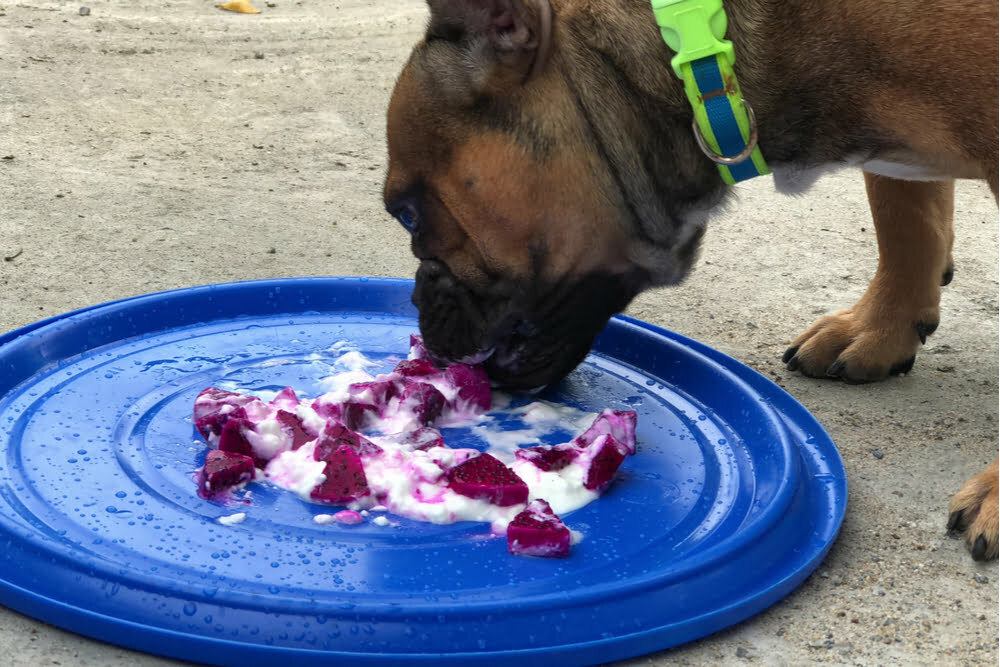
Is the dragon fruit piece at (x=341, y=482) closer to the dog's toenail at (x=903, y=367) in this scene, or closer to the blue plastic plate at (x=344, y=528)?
the blue plastic plate at (x=344, y=528)

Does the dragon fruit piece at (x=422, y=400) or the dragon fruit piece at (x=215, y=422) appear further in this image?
the dragon fruit piece at (x=422, y=400)

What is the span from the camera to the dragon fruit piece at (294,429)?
2766 millimetres

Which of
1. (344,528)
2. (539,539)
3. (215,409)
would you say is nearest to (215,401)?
(215,409)

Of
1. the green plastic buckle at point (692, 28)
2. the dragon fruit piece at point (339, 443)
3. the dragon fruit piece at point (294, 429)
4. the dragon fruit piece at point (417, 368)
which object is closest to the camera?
the green plastic buckle at point (692, 28)

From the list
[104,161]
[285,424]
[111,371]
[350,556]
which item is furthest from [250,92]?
[350,556]

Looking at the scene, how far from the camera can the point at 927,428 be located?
Answer: 331 cm

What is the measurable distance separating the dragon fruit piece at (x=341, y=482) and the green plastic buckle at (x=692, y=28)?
1.07m

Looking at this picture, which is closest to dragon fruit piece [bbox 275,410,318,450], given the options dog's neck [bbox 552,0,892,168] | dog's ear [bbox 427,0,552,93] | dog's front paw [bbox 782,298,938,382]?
dog's ear [bbox 427,0,552,93]

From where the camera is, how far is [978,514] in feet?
8.63

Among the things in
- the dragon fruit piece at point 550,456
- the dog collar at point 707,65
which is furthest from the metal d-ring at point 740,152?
the dragon fruit piece at point 550,456

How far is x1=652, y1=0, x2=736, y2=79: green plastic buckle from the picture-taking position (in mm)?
2355

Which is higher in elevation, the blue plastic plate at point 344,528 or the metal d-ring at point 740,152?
the metal d-ring at point 740,152

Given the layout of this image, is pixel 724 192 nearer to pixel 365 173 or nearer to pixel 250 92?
pixel 365 173

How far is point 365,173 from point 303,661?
3583 millimetres
